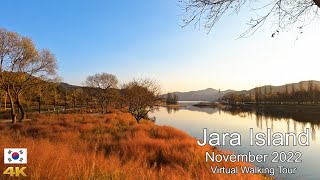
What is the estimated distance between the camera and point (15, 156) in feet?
19.4

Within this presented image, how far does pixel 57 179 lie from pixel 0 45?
27007 millimetres

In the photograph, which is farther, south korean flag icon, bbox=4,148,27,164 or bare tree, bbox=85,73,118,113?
bare tree, bbox=85,73,118,113

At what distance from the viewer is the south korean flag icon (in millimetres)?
5614

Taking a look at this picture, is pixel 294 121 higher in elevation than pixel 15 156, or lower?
lower

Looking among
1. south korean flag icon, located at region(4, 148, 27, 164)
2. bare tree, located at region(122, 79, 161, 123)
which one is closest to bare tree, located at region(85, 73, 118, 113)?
bare tree, located at region(122, 79, 161, 123)

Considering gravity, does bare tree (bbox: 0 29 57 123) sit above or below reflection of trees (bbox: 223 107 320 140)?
above

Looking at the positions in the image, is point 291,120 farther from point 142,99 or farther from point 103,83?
point 103,83

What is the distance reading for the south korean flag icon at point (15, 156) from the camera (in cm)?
561

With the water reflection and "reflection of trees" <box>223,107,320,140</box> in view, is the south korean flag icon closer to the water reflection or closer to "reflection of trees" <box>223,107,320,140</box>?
the water reflection

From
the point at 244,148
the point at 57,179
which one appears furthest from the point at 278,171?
the point at 57,179

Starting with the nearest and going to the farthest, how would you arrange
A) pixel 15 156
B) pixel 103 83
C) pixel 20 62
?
pixel 15 156 < pixel 20 62 < pixel 103 83

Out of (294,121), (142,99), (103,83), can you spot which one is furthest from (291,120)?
(103,83)

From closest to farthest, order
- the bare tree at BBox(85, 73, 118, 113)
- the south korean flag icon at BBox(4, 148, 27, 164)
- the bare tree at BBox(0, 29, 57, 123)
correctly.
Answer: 1. the south korean flag icon at BBox(4, 148, 27, 164)
2. the bare tree at BBox(0, 29, 57, 123)
3. the bare tree at BBox(85, 73, 118, 113)

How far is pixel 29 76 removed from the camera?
30625mm
